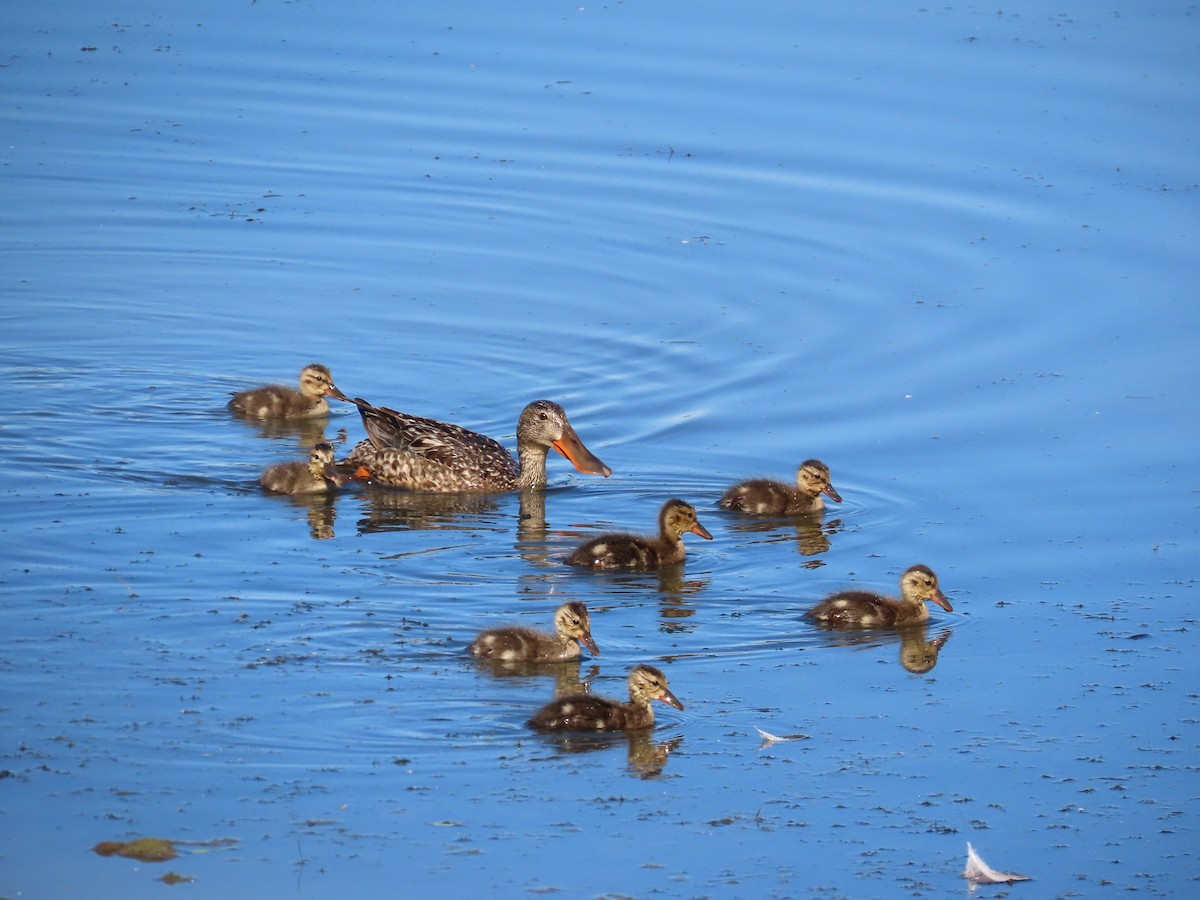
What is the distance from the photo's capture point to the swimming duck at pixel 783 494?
1004 cm

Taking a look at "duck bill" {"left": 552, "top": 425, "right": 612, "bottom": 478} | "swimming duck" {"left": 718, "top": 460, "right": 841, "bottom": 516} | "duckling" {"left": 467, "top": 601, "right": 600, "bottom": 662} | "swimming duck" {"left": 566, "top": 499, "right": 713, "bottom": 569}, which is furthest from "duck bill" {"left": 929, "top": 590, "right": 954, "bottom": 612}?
"duck bill" {"left": 552, "top": 425, "right": 612, "bottom": 478}

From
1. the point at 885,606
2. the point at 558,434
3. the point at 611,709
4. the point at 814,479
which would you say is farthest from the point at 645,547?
the point at 611,709

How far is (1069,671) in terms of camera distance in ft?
26.6

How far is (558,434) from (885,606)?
2.72 meters

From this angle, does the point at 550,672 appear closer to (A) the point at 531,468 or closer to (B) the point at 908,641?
(B) the point at 908,641

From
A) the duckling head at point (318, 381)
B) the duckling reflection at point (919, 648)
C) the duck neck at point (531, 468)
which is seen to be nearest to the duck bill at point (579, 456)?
the duck neck at point (531, 468)

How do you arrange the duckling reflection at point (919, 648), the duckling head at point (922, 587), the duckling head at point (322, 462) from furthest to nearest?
1. the duckling head at point (322, 462)
2. the duckling head at point (922, 587)
3. the duckling reflection at point (919, 648)

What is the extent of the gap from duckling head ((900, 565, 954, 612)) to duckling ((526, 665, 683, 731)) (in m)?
1.73

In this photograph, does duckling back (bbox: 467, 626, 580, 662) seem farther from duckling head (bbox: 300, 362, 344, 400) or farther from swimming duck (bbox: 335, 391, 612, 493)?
duckling head (bbox: 300, 362, 344, 400)

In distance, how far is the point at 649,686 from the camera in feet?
24.1

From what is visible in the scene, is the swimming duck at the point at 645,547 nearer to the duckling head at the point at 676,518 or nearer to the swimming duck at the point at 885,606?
the duckling head at the point at 676,518

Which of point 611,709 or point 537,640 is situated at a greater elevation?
point 537,640

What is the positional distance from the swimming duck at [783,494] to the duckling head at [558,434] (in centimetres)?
85

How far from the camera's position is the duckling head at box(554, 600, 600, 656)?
799 centimetres
